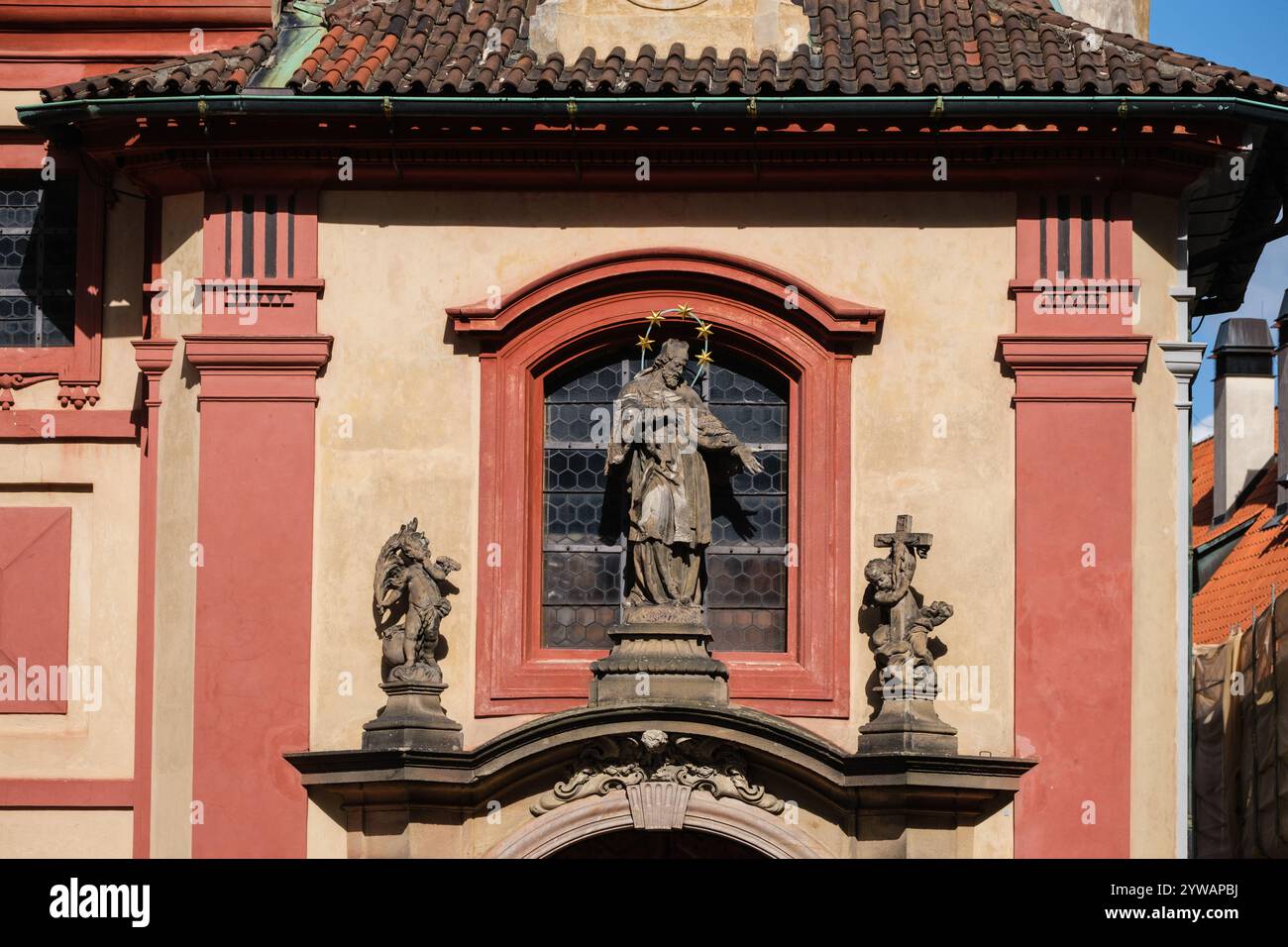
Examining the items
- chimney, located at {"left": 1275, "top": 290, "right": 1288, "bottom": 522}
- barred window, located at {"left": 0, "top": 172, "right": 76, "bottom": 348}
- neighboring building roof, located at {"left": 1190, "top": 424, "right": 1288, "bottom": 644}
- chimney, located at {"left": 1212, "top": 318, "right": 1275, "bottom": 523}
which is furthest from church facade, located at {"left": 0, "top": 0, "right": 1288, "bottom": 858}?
chimney, located at {"left": 1212, "top": 318, "right": 1275, "bottom": 523}

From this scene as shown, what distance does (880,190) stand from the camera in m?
18.9

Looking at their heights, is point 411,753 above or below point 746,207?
below

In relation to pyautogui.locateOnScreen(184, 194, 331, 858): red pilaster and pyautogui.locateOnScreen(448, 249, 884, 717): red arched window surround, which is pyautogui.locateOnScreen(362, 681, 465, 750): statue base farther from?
pyautogui.locateOnScreen(184, 194, 331, 858): red pilaster

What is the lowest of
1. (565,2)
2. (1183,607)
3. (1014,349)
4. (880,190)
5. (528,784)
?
(528,784)

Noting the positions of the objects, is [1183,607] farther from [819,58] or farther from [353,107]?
[353,107]

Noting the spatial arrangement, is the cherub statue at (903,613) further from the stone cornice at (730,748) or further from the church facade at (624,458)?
the stone cornice at (730,748)

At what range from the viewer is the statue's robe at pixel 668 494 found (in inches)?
717

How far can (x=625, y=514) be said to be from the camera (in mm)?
18891

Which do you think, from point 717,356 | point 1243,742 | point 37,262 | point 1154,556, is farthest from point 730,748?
point 1243,742

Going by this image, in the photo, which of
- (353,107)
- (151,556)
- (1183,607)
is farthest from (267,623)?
(1183,607)

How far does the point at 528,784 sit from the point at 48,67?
6.53 metres

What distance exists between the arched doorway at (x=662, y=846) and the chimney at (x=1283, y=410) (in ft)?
41.9

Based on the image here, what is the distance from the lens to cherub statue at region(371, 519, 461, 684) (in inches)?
714

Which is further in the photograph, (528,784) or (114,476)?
(114,476)
